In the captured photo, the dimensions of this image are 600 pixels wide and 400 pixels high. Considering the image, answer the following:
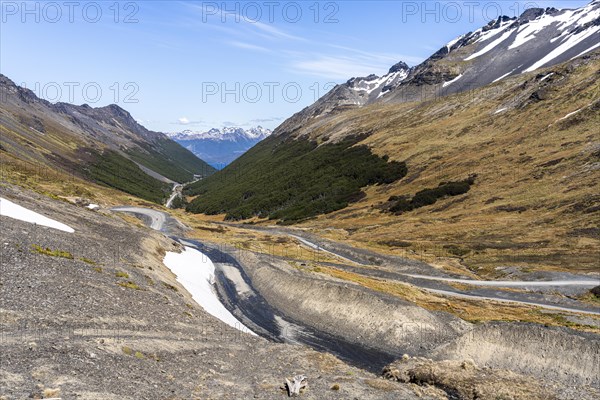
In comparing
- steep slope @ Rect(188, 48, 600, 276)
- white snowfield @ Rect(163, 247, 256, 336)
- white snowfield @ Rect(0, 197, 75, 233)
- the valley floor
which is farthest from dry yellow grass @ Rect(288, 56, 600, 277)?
white snowfield @ Rect(0, 197, 75, 233)

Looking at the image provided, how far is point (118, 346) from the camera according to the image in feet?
81.0

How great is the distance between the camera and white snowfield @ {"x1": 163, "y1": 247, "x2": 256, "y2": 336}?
159 feet

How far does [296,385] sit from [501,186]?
10769 centimetres

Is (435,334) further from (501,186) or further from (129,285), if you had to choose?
(501,186)

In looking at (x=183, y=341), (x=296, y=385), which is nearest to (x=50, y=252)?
(x=183, y=341)

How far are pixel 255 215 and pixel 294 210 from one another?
2332 centimetres

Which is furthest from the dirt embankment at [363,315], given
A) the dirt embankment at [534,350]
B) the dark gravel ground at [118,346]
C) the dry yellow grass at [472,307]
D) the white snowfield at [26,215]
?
the white snowfield at [26,215]

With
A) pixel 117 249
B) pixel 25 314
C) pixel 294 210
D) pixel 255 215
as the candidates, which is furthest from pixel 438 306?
pixel 255 215

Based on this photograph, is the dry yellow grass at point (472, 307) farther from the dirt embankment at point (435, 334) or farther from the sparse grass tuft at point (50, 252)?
the sparse grass tuft at point (50, 252)

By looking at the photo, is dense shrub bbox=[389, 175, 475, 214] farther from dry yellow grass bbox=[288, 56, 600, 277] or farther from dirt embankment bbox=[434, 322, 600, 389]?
dirt embankment bbox=[434, 322, 600, 389]

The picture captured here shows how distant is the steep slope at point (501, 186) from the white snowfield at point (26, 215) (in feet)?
205

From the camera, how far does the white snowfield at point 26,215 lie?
158 ft

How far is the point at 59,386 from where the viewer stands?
718 inches

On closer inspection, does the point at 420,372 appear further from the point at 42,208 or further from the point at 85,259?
the point at 42,208
